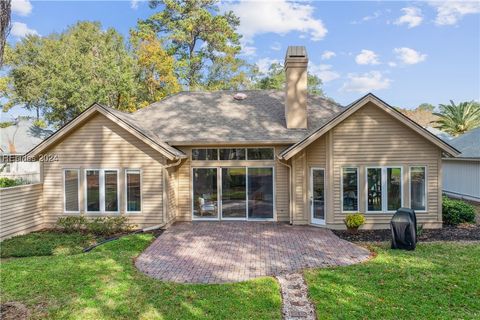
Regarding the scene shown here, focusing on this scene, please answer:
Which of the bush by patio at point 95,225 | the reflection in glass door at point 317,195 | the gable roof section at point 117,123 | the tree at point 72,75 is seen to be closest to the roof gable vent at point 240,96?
the gable roof section at point 117,123

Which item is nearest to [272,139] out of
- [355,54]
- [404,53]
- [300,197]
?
[300,197]

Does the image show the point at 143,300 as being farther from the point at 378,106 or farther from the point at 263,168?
the point at 378,106

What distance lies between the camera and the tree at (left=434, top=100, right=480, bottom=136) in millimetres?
29953

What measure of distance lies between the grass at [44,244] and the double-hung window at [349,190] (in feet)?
Answer: 29.9

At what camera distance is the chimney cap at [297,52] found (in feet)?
47.8

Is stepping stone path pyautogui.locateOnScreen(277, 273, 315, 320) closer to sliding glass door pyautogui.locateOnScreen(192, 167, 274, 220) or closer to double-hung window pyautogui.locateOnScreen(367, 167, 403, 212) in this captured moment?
double-hung window pyautogui.locateOnScreen(367, 167, 403, 212)

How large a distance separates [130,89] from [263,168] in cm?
1657

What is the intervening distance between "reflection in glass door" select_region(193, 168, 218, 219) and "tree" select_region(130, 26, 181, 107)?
1717cm

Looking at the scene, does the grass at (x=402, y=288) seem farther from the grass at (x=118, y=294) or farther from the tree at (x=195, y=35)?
the tree at (x=195, y=35)

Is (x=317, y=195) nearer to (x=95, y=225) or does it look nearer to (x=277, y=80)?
(x=95, y=225)

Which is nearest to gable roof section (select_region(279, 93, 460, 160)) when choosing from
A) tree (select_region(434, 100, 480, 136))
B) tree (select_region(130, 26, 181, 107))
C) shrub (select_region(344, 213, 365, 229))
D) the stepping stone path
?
shrub (select_region(344, 213, 365, 229))

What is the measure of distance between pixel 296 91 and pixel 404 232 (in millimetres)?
7629

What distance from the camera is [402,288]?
6.42m

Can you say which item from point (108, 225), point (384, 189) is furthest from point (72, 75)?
point (384, 189)
